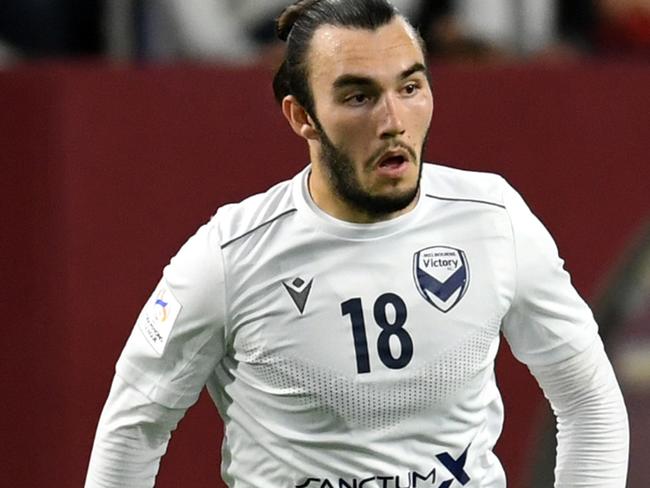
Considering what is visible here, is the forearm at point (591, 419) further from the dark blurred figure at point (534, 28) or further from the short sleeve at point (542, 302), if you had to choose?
the dark blurred figure at point (534, 28)

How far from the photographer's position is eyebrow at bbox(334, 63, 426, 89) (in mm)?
2414

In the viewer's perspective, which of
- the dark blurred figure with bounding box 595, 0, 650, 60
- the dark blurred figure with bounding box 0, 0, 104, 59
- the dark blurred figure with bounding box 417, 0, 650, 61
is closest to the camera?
the dark blurred figure with bounding box 0, 0, 104, 59

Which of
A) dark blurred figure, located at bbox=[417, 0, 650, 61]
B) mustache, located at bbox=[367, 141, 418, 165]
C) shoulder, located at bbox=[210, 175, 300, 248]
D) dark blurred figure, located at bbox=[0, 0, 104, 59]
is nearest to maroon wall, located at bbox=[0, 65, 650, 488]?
dark blurred figure, located at bbox=[417, 0, 650, 61]

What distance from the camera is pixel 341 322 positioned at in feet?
8.27

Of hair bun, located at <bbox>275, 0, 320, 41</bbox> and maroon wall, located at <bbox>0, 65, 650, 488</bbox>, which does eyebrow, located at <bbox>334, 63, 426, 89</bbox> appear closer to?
hair bun, located at <bbox>275, 0, 320, 41</bbox>

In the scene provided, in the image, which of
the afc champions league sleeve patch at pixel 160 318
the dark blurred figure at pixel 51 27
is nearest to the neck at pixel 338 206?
the afc champions league sleeve patch at pixel 160 318

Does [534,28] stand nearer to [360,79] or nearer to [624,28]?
[624,28]

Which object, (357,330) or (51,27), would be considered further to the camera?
(51,27)

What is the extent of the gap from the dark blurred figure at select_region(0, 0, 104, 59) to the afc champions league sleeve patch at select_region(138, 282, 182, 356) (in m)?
1.68

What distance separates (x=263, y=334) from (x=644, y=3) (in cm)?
220

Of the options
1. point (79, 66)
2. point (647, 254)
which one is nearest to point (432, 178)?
point (79, 66)

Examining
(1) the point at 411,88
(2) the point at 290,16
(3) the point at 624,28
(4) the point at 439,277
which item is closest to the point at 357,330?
(4) the point at 439,277

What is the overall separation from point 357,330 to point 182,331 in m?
0.25

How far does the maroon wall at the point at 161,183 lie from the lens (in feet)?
12.9
